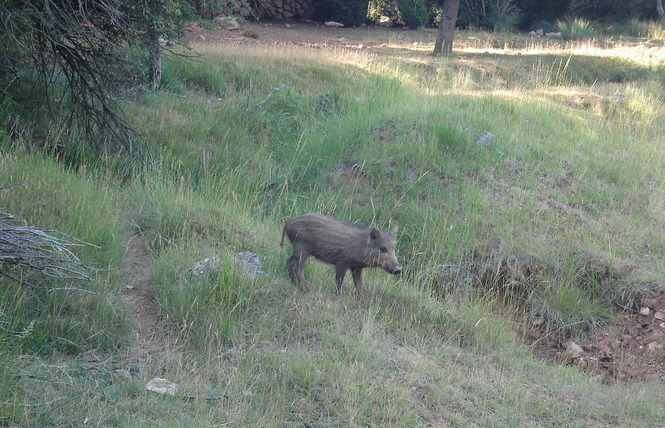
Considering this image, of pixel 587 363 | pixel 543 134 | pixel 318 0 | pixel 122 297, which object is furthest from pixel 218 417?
pixel 318 0

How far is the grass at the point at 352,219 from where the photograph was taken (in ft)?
20.4

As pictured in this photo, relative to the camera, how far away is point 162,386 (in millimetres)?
5984

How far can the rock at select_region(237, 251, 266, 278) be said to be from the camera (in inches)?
296

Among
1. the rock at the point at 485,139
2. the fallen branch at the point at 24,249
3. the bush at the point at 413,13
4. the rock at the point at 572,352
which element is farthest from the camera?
the bush at the point at 413,13

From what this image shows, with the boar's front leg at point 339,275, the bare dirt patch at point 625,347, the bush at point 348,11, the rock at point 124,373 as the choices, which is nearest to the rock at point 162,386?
the rock at point 124,373

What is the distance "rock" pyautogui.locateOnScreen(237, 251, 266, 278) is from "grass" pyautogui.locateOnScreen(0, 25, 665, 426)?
152 mm

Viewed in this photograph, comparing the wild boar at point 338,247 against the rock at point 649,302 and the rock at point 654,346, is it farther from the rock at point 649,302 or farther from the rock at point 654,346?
the rock at point 649,302

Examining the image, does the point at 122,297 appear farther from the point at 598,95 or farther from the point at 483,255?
the point at 598,95

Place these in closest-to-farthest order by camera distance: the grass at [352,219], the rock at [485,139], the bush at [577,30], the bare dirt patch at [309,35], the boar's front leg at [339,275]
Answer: the grass at [352,219]
the boar's front leg at [339,275]
the rock at [485,139]
the bare dirt patch at [309,35]
the bush at [577,30]

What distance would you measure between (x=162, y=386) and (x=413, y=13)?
2817 centimetres

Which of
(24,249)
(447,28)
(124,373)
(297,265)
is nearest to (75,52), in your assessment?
(297,265)

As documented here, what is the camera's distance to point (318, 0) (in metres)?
31.9

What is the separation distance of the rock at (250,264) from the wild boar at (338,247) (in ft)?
1.10

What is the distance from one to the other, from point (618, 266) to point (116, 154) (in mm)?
7285
